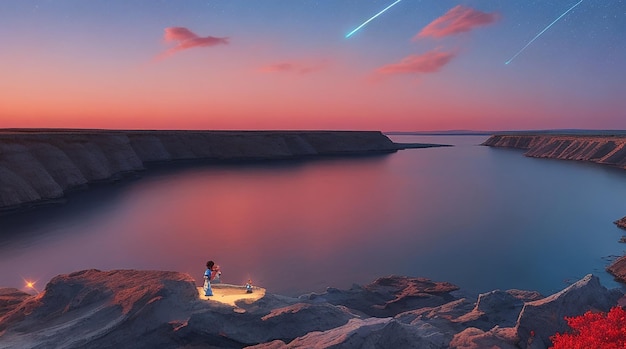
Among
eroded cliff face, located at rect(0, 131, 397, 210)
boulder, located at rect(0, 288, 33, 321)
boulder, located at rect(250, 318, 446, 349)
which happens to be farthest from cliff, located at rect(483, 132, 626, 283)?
boulder, located at rect(0, 288, 33, 321)

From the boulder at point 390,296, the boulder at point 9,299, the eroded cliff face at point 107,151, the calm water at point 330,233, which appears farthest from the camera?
the eroded cliff face at point 107,151

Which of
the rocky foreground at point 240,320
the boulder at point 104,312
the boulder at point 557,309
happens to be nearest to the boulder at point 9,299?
the rocky foreground at point 240,320

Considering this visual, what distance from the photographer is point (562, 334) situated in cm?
1311

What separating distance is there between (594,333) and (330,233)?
3165 centimetres

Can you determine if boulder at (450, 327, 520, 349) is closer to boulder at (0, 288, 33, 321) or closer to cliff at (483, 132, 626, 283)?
boulder at (0, 288, 33, 321)

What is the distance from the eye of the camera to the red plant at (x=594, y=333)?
36.6 feet

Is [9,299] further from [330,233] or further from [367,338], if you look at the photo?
[330,233]

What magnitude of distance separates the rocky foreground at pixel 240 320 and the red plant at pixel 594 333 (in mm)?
552

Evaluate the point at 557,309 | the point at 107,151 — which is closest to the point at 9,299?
the point at 557,309

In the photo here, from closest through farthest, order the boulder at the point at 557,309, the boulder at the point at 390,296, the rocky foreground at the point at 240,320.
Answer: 1. the rocky foreground at the point at 240,320
2. the boulder at the point at 557,309
3. the boulder at the point at 390,296

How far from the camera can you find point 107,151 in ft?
302

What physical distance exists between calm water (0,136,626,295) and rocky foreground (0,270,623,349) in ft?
32.4

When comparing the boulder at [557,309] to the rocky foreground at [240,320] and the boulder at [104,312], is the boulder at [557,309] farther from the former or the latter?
the boulder at [104,312]

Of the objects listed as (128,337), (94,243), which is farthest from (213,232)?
(128,337)
